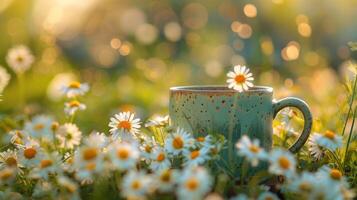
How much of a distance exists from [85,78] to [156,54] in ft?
1.99

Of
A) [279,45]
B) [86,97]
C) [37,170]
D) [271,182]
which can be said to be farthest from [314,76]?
[37,170]

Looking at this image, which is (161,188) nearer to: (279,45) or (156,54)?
(156,54)

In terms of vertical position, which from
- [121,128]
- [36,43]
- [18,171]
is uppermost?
[36,43]

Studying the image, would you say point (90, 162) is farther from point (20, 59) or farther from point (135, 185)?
point (20, 59)

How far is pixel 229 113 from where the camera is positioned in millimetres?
1542

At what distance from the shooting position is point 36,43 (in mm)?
4551

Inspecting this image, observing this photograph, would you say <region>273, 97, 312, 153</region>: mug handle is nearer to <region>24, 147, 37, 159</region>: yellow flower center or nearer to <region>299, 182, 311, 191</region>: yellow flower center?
<region>299, 182, 311, 191</region>: yellow flower center

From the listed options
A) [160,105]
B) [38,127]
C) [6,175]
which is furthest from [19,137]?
[160,105]

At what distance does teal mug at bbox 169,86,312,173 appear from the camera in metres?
1.54

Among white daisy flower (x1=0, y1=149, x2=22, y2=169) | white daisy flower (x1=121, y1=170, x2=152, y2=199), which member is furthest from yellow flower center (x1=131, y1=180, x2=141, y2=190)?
white daisy flower (x1=0, y1=149, x2=22, y2=169)

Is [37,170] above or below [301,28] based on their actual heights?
below

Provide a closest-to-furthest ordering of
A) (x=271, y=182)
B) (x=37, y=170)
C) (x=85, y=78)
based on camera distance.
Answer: (x=37, y=170) → (x=271, y=182) → (x=85, y=78)

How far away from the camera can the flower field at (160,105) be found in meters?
1.25

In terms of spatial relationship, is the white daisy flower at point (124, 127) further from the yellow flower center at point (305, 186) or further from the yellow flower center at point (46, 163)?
the yellow flower center at point (305, 186)
